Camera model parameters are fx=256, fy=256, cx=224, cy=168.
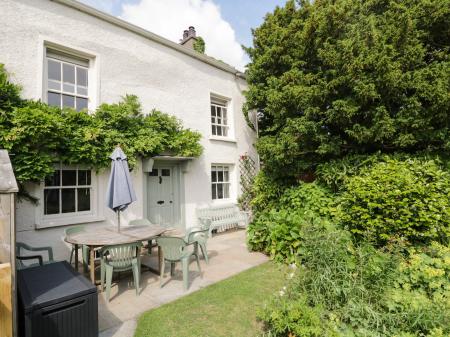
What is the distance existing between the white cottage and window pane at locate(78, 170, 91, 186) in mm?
23

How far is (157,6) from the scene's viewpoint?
8.69 m

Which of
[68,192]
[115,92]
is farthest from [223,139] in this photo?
[68,192]

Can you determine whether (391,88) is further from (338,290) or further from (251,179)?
(251,179)

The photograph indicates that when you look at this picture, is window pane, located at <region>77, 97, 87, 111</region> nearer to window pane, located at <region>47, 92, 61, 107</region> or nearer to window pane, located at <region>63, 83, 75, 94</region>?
window pane, located at <region>63, 83, 75, 94</region>

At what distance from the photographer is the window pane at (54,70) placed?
20.3 ft

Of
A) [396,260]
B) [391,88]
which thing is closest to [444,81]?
[391,88]

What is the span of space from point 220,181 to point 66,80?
6.02m

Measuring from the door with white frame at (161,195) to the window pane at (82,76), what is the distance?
10.0ft

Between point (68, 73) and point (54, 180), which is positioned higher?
point (68, 73)

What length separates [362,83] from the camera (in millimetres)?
5863

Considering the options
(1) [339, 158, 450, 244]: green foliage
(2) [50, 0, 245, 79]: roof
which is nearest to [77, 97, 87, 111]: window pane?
(2) [50, 0, 245, 79]: roof

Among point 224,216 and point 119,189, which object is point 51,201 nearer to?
point 119,189

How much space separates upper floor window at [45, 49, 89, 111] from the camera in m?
6.18

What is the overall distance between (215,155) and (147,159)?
9.69ft
